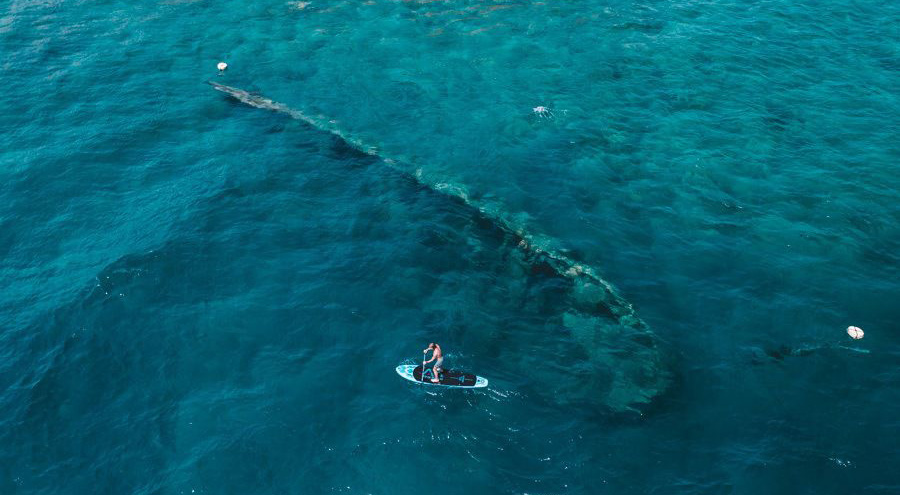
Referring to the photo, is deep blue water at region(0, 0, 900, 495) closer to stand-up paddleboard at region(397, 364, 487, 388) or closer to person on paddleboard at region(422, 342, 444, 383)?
stand-up paddleboard at region(397, 364, 487, 388)

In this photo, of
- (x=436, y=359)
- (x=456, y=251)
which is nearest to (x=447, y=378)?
(x=436, y=359)

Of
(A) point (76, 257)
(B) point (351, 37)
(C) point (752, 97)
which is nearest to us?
(A) point (76, 257)

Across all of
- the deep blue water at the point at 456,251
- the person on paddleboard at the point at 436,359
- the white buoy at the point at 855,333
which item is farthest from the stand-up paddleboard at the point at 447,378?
the white buoy at the point at 855,333

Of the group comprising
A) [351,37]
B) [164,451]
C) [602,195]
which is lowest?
[164,451]

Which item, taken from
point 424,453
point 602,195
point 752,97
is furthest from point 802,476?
point 752,97

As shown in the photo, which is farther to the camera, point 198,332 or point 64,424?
point 198,332

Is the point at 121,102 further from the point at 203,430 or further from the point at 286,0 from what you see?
the point at 203,430
